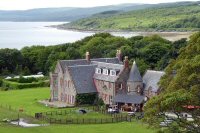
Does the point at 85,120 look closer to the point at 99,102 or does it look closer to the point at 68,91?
the point at 99,102

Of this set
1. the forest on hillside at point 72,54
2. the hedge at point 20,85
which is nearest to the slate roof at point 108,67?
the hedge at point 20,85

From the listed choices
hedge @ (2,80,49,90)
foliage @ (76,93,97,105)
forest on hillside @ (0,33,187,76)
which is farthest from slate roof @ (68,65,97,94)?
forest on hillside @ (0,33,187,76)

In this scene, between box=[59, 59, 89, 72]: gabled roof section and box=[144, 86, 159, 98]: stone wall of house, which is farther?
box=[59, 59, 89, 72]: gabled roof section

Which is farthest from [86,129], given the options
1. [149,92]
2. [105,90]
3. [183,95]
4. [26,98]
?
[26,98]

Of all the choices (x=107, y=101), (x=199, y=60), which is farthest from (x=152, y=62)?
(x=199, y=60)

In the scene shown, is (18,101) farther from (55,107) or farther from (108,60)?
(108,60)

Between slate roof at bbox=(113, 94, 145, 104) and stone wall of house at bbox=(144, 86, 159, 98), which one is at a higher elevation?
stone wall of house at bbox=(144, 86, 159, 98)

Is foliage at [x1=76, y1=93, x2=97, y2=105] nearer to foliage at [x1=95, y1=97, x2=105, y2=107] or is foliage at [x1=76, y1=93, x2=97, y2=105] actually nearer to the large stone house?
the large stone house
